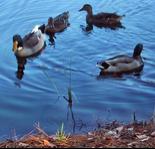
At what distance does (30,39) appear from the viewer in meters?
16.7

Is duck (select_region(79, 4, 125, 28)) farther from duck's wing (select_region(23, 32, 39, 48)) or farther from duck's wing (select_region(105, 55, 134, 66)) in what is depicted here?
duck's wing (select_region(105, 55, 134, 66))

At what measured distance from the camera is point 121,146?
6477mm

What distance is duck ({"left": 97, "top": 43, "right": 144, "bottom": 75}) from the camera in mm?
13578

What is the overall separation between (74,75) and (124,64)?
156cm

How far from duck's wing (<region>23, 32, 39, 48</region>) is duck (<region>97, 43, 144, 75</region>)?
11.2 ft

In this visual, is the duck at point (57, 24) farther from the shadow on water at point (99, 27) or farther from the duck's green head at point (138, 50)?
the duck's green head at point (138, 50)

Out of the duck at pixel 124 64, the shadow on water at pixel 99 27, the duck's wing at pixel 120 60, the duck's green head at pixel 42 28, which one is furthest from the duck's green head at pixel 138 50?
the duck's green head at pixel 42 28

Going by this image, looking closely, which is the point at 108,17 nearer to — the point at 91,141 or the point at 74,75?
the point at 74,75

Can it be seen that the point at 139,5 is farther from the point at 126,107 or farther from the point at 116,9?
the point at 126,107

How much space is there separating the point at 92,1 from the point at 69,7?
1.08 metres

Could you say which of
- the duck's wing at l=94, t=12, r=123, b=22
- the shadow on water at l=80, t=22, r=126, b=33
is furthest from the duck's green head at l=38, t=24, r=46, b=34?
the duck's wing at l=94, t=12, r=123, b=22

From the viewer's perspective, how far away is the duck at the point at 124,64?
13.6 m

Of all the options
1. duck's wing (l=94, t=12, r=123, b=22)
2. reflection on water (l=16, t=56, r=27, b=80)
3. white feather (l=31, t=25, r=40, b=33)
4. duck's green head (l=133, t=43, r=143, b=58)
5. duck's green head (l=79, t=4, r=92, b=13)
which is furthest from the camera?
duck's green head (l=79, t=4, r=92, b=13)

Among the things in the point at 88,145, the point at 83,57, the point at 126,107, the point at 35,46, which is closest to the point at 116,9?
the point at 35,46
